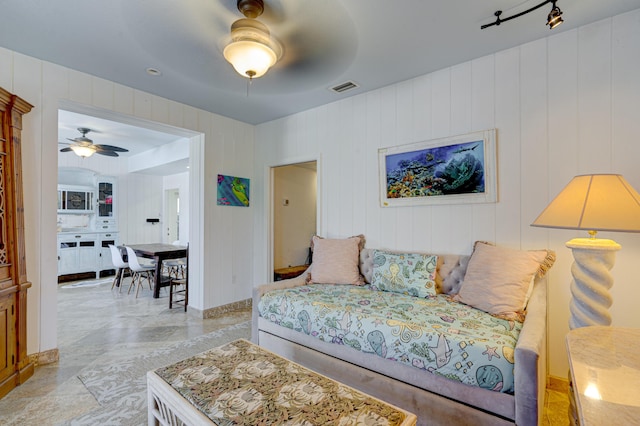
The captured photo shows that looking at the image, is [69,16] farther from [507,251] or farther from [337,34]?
[507,251]

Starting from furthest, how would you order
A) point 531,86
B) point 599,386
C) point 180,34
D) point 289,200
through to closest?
point 289,200
point 531,86
point 180,34
point 599,386

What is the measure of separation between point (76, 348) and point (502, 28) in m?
4.68

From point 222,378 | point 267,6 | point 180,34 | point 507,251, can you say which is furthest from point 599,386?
point 180,34

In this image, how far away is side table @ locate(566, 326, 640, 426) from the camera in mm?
663

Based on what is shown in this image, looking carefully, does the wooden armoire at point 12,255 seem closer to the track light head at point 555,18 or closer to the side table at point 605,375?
the side table at point 605,375

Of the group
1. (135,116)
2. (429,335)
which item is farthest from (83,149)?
(429,335)

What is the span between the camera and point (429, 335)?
1.79 meters

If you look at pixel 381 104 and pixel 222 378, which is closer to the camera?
pixel 222 378

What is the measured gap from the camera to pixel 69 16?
2.11m

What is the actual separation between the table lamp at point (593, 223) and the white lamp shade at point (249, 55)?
6.62 ft

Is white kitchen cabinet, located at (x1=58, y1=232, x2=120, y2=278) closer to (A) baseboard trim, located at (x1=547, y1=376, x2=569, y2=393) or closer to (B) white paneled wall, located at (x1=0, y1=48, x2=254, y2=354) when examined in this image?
(B) white paneled wall, located at (x1=0, y1=48, x2=254, y2=354)

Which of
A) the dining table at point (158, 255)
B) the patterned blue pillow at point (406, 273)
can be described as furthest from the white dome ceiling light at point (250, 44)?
the dining table at point (158, 255)

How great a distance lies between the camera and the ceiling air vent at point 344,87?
3.14 m

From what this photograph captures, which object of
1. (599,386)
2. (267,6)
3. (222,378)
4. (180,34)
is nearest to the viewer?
(599,386)
